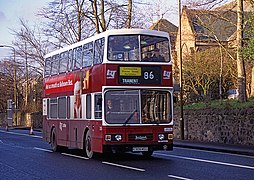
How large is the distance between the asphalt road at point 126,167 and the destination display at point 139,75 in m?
2.70

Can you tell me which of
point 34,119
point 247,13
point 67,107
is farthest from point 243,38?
point 34,119

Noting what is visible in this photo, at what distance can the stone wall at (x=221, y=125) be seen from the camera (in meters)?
26.6

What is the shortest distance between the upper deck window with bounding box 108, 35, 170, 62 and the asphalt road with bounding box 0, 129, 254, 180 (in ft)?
11.5

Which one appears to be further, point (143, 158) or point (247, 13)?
point (247, 13)

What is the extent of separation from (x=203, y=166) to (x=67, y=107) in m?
8.14

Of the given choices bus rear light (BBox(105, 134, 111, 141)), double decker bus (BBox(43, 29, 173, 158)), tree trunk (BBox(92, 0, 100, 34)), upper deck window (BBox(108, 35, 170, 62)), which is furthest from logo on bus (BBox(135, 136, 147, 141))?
tree trunk (BBox(92, 0, 100, 34))

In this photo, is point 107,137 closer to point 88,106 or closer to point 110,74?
point 110,74

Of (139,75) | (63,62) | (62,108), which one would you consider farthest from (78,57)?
(139,75)

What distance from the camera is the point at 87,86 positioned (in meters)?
21.2

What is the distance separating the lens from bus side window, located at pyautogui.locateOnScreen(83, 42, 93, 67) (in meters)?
21.1

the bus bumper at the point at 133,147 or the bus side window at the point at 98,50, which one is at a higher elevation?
the bus side window at the point at 98,50

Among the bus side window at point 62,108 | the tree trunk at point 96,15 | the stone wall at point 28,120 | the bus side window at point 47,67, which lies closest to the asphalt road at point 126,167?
the bus side window at point 62,108

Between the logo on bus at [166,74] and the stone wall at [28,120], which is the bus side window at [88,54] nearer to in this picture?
the logo on bus at [166,74]

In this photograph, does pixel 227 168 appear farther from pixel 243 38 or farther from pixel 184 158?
pixel 243 38
